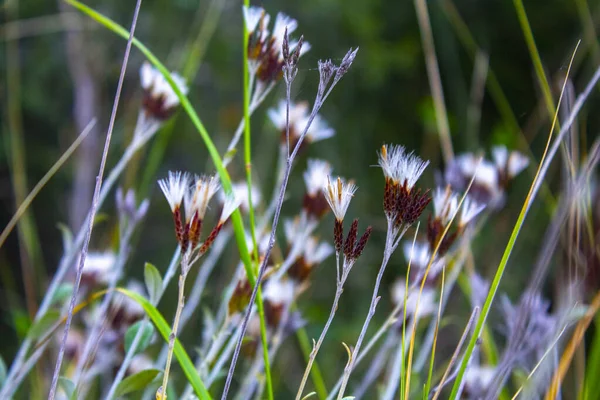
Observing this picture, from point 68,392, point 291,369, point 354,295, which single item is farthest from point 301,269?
point 354,295

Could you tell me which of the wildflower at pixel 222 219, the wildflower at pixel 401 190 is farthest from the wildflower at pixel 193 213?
the wildflower at pixel 401 190

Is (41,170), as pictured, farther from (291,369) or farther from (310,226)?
(310,226)

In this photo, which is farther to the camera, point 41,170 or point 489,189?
point 41,170

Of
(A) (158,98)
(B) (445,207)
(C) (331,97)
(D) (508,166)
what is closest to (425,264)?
(B) (445,207)

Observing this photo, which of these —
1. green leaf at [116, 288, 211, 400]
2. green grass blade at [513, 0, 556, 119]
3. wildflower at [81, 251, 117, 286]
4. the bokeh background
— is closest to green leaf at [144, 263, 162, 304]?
green leaf at [116, 288, 211, 400]

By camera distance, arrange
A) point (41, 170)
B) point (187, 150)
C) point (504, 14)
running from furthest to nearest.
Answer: point (41, 170), point (187, 150), point (504, 14)

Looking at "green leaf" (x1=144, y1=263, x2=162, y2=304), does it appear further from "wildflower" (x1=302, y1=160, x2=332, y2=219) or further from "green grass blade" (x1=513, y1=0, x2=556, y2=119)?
"green grass blade" (x1=513, y1=0, x2=556, y2=119)
